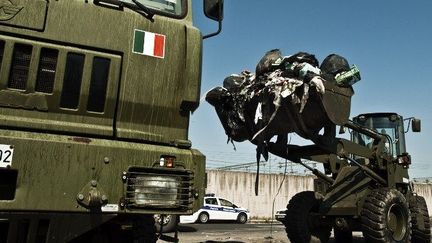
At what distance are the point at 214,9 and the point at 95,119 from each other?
1.58 metres

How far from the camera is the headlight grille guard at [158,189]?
341 cm

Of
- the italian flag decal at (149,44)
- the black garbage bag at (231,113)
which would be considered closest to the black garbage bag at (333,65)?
the black garbage bag at (231,113)

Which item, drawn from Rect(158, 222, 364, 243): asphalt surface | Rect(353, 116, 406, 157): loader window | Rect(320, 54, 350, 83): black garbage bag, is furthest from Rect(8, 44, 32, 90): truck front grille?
Rect(353, 116, 406, 157): loader window

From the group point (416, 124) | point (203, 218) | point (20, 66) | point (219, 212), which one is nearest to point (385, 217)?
point (416, 124)

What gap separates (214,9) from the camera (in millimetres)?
4227

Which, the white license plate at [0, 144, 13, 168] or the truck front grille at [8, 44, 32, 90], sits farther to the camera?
the truck front grille at [8, 44, 32, 90]

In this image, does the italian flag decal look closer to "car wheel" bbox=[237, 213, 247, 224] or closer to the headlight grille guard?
the headlight grille guard

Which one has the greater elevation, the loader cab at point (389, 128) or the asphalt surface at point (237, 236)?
the loader cab at point (389, 128)

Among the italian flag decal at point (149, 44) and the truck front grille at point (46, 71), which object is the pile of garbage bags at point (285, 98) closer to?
the italian flag decal at point (149, 44)

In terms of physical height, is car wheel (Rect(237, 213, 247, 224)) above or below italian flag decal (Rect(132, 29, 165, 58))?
below

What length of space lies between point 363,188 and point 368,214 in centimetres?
95

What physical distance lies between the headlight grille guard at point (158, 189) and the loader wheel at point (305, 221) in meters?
5.17

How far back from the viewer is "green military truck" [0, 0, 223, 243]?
313 cm

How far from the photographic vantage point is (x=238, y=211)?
2466 cm
